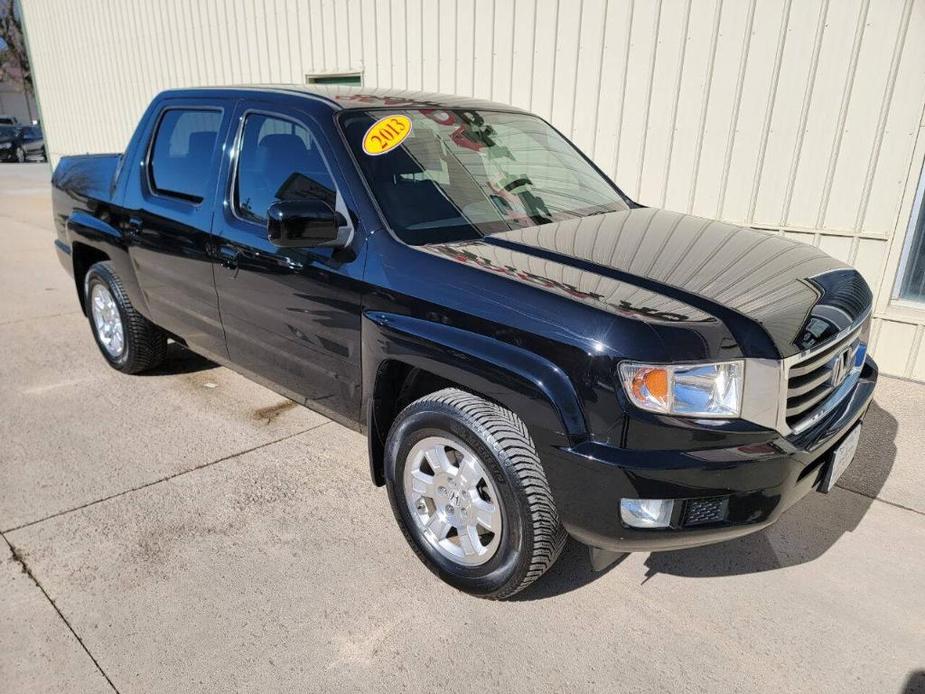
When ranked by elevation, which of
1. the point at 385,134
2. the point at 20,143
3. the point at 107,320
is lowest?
the point at 20,143

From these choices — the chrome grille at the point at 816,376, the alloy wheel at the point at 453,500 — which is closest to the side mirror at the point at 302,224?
the alloy wheel at the point at 453,500

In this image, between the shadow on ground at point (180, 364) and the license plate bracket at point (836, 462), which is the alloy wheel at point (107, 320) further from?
the license plate bracket at point (836, 462)

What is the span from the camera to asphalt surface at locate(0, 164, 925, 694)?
7.50 feet

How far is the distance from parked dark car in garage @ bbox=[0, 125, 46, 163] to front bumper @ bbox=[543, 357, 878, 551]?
25721 mm

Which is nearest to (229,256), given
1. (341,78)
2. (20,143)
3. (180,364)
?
(180,364)

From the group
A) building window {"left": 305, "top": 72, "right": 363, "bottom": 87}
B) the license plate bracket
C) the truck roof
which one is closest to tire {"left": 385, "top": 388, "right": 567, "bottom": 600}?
the license plate bracket

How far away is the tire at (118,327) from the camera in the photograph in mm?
4449

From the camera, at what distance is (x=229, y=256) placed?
10.9ft

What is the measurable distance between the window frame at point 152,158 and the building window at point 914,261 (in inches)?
173

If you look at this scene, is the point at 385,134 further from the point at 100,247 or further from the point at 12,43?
the point at 12,43

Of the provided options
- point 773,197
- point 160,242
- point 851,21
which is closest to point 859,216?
point 773,197

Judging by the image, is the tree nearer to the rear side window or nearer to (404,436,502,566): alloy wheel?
the rear side window

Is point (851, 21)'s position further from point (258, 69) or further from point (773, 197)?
point (258, 69)

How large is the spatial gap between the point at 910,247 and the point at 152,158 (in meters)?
4.95
